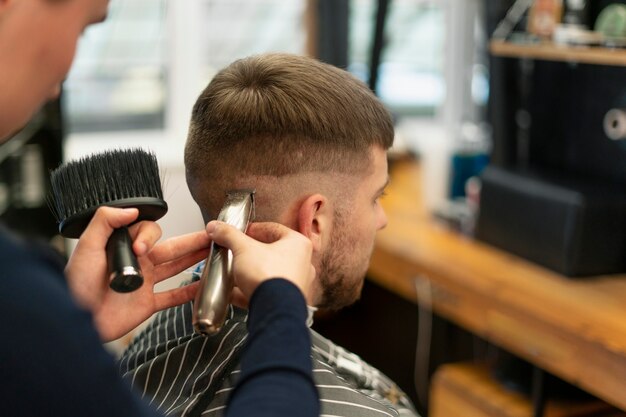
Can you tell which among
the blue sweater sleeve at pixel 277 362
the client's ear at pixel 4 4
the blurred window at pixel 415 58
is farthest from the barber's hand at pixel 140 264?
the blurred window at pixel 415 58

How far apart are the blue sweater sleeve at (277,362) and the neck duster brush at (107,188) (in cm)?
28

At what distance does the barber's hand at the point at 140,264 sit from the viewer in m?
1.11

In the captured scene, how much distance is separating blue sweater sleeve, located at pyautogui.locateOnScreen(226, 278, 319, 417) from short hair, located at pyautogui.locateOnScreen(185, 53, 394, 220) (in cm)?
46

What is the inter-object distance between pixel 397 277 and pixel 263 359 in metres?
1.97

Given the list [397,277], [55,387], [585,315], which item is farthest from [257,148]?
[397,277]

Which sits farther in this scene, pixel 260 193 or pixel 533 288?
pixel 533 288

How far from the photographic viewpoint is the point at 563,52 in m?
2.44

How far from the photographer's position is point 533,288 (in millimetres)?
2322

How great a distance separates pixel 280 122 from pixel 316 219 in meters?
0.17

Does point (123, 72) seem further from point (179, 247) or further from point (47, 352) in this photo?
point (47, 352)

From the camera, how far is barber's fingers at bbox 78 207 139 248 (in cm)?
110

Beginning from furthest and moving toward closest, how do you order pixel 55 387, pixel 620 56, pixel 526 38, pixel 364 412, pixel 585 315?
pixel 526 38, pixel 620 56, pixel 585 315, pixel 364 412, pixel 55 387

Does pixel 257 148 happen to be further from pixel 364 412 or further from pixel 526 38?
pixel 526 38

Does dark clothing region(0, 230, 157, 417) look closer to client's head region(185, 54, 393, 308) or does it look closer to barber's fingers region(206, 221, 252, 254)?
barber's fingers region(206, 221, 252, 254)
